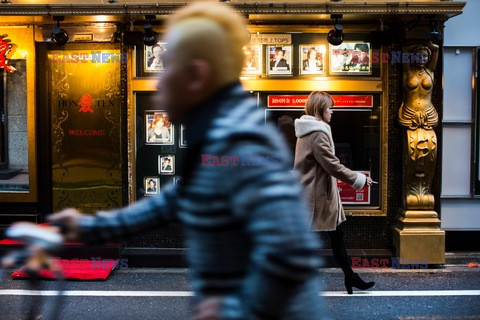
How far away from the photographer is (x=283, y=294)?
158 centimetres

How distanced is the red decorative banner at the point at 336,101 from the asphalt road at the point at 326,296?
2119mm

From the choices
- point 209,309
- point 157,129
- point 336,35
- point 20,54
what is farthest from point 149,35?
point 209,309

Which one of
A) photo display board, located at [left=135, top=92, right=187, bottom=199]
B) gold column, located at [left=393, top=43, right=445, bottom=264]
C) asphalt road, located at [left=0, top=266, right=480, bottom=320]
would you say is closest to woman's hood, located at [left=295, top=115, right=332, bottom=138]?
asphalt road, located at [left=0, top=266, right=480, bottom=320]

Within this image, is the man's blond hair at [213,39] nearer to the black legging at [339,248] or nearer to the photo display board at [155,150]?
the black legging at [339,248]

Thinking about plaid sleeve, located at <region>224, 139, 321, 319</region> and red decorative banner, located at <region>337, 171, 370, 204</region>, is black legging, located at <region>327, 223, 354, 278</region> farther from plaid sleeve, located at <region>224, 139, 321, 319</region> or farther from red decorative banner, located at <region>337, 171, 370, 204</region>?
plaid sleeve, located at <region>224, 139, 321, 319</region>

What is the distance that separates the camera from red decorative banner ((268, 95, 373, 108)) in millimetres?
7969

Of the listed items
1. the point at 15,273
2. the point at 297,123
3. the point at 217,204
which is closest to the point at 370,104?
the point at 297,123

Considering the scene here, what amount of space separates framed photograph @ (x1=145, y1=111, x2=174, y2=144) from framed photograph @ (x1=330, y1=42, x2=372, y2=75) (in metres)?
2.27

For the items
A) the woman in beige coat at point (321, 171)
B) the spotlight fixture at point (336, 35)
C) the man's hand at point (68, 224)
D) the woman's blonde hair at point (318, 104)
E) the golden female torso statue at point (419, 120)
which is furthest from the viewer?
the golden female torso statue at point (419, 120)

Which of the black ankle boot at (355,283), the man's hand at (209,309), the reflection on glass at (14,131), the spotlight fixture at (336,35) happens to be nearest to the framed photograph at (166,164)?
the reflection on glass at (14,131)

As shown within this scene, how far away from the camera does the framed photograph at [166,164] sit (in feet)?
26.7

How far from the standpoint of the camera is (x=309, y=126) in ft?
20.0

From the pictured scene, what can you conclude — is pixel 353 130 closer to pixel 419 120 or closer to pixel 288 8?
pixel 419 120

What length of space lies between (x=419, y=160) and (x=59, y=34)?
15.6ft
